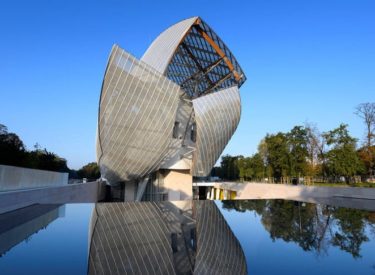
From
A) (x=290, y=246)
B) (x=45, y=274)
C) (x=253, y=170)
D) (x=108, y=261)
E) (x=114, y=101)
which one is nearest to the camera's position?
(x=45, y=274)

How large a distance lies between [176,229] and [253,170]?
5184 centimetres

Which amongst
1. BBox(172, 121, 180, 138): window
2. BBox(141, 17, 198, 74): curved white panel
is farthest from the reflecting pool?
BBox(172, 121, 180, 138): window

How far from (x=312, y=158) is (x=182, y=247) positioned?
44.7m

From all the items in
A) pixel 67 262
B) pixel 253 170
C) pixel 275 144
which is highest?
pixel 275 144

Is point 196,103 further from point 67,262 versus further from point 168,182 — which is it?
point 67,262

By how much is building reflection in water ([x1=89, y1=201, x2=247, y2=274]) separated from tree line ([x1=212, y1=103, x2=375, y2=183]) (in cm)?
3370

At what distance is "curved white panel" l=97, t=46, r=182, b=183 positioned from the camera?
1841 centimetres

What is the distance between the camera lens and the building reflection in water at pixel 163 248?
3.69 meters

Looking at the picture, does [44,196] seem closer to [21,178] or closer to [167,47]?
[21,178]

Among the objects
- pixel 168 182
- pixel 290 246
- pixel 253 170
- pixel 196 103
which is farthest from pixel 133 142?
pixel 253 170

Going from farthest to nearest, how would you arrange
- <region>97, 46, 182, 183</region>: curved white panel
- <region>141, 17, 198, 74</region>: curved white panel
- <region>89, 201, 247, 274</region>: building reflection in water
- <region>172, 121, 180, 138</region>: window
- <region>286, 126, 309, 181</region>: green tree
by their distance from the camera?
<region>286, 126, 309, 181</region>: green tree → <region>172, 121, 180, 138</region>: window → <region>141, 17, 198, 74</region>: curved white panel → <region>97, 46, 182, 183</region>: curved white panel → <region>89, 201, 247, 274</region>: building reflection in water

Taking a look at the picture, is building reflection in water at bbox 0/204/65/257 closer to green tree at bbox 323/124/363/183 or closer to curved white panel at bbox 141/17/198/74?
curved white panel at bbox 141/17/198/74

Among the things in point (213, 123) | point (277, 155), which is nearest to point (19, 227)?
point (213, 123)

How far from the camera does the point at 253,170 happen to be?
184 feet
